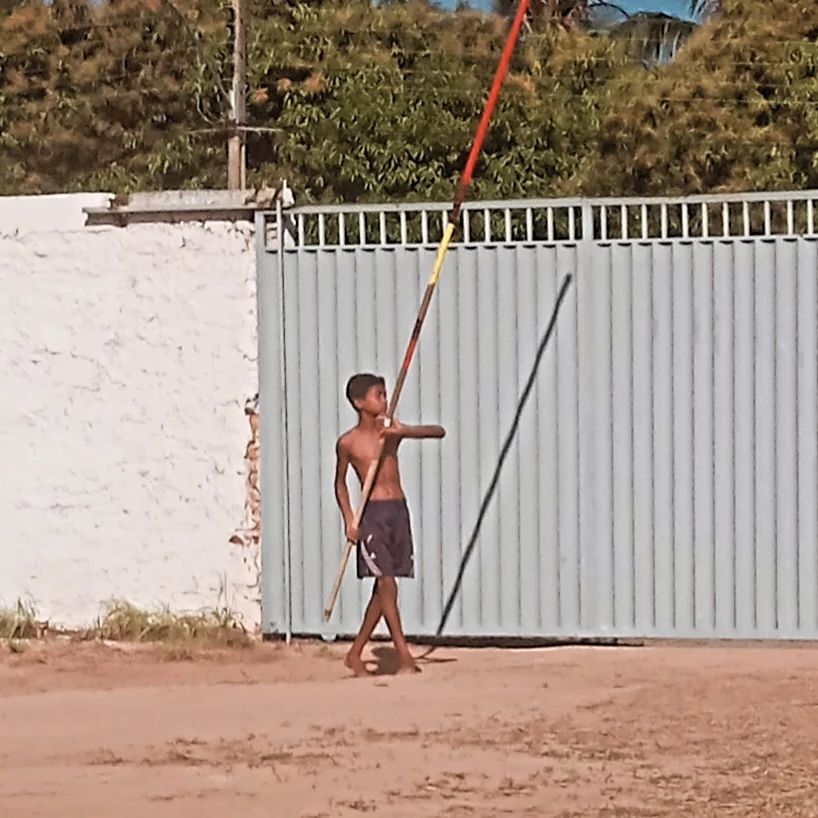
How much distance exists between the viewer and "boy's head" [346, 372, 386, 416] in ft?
27.4

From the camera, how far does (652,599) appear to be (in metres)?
8.78

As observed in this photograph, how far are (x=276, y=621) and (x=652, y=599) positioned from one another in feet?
6.14

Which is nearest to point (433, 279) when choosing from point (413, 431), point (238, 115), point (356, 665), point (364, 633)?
point (413, 431)

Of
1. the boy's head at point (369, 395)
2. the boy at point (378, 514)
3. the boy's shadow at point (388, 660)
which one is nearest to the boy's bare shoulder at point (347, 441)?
the boy at point (378, 514)

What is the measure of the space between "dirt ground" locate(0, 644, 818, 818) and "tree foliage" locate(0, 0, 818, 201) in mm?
7573

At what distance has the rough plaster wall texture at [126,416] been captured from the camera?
920 centimetres

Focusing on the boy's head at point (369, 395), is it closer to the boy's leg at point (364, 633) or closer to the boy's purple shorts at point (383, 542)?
the boy's purple shorts at point (383, 542)

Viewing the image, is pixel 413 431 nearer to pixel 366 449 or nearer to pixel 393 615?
pixel 366 449

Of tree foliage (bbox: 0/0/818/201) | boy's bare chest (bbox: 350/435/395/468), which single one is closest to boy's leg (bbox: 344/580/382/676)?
boy's bare chest (bbox: 350/435/395/468)

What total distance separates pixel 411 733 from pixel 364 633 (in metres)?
1.27

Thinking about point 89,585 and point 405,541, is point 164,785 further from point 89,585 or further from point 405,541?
point 89,585

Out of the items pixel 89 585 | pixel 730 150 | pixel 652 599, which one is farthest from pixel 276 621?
pixel 730 150

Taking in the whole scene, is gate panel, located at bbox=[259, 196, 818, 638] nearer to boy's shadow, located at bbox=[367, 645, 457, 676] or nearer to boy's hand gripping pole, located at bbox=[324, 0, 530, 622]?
boy's shadow, located at bbox=[367, 645, 457, 676]

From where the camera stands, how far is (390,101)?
54.1 feet
